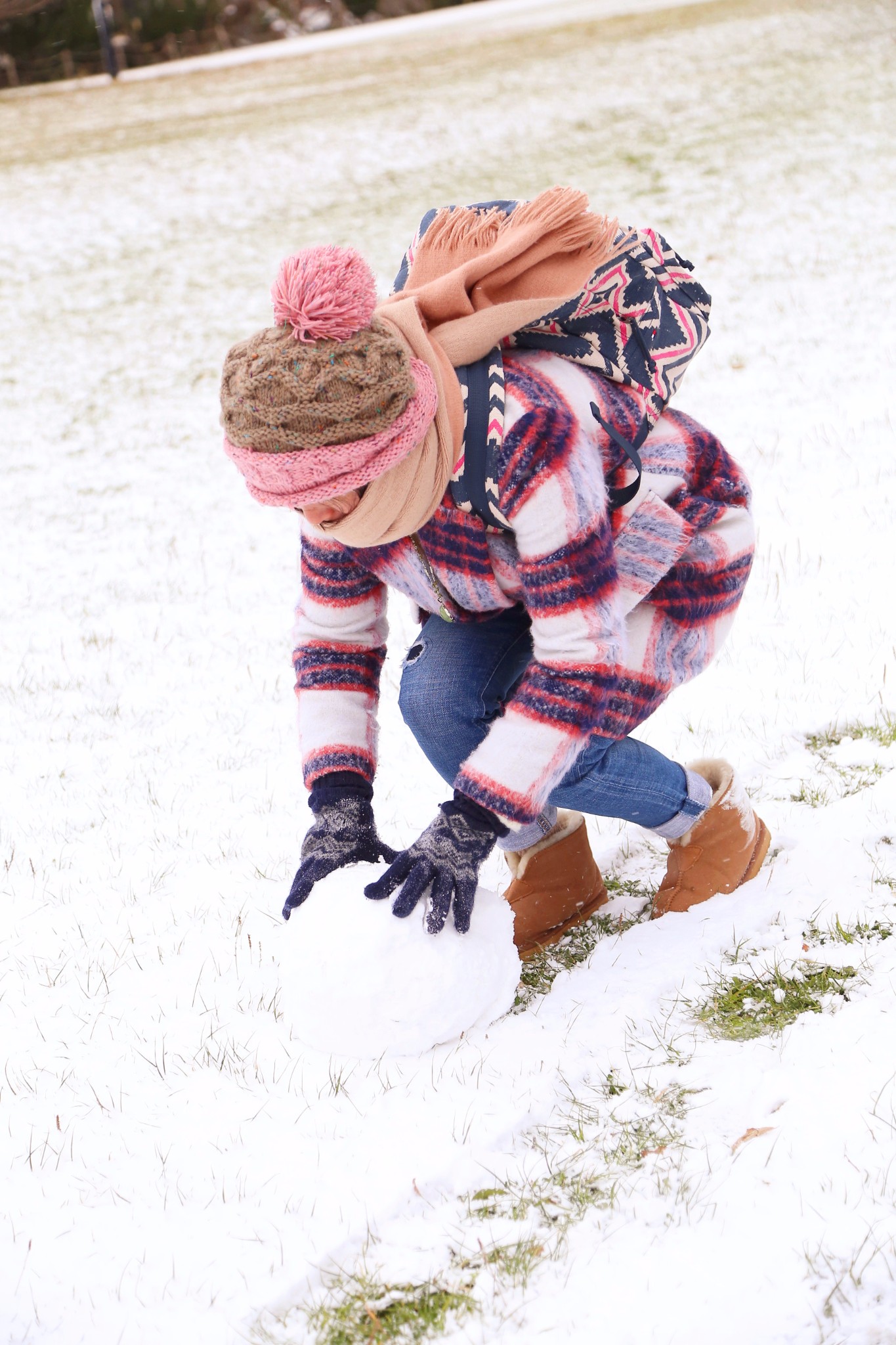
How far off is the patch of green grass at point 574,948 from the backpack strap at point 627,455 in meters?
1.06

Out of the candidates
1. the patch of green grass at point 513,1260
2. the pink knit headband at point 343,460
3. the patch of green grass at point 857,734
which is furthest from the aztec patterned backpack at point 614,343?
the patch of green grass at point 857,734

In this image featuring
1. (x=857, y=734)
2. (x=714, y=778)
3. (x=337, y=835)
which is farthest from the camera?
(x=857, y=734)

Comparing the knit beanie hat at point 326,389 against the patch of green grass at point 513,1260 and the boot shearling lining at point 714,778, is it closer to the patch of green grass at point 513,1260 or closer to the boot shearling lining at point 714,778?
the boot shearling lining at point 714,778

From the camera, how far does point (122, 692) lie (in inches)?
172

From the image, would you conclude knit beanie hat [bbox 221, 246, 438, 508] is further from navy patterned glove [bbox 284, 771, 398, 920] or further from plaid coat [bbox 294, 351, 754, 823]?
navy patterned glove [bbox 284, 771, 398, 920]

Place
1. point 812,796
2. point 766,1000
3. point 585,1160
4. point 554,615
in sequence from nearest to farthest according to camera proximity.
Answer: point 585,1160, point 554,615, point 766,1000, point 812,796

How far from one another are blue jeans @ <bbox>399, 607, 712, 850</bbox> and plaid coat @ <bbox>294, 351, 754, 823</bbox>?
0.09 m

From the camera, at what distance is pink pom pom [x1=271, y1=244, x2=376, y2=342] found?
1.92 meters

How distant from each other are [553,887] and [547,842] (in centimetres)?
11

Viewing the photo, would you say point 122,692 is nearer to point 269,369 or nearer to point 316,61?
point 269,369

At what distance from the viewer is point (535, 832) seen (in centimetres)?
276

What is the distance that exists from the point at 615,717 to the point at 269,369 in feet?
3.37

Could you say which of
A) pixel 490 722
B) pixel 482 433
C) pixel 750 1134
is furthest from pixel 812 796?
pixel 482 433

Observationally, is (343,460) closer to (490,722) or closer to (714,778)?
(490,722)
